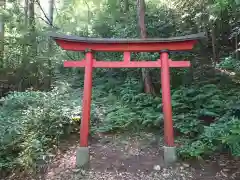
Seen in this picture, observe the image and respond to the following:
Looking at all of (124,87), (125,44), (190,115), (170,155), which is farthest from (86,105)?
(124,87)

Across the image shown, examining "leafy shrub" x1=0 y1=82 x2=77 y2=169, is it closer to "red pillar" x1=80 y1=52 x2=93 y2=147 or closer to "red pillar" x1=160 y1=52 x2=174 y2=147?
"red pillar" x1=80 y1=52 x2=93 y2=147

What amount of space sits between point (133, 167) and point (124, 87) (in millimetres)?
5066

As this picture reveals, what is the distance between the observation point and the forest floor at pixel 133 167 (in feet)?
18.3

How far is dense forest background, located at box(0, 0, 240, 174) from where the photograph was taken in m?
6.25

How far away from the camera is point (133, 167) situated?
6.01m

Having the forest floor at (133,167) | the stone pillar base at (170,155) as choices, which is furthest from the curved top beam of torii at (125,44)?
the forest floor at (133,167)

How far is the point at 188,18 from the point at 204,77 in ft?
10.1

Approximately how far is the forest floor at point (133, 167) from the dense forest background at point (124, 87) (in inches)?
11.8

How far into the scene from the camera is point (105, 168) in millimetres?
5984

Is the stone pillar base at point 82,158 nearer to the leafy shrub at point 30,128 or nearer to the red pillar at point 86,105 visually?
the red pillar at point 86,105

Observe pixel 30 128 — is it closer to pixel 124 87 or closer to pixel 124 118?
pixel 124 118

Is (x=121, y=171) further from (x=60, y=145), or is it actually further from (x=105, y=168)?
(x=60, y=145)

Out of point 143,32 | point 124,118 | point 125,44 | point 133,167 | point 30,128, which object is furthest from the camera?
point 143,32

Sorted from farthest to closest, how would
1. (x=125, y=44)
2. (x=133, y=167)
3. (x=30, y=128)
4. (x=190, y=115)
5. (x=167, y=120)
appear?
1. (x=190, y=115)
2. (x=30, y=128)
3. (x=125, y=44)
4. (x=167, y=120)
5. (x=133, y=167)
